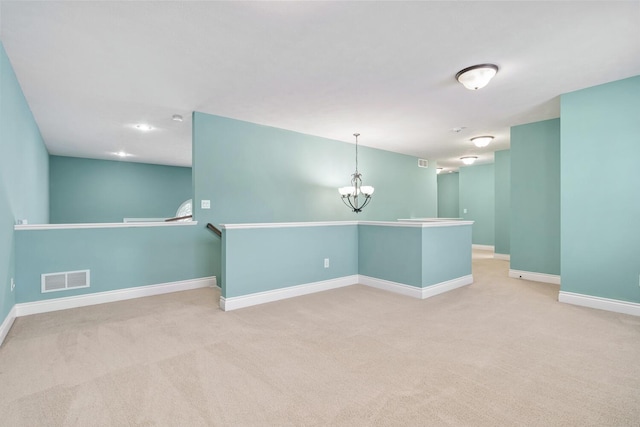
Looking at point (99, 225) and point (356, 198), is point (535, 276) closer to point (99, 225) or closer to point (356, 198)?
point (356, 198)

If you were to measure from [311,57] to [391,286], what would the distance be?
302cm

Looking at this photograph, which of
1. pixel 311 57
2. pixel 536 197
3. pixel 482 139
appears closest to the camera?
pixel 311 57

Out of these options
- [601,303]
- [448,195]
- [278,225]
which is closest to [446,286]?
[601,303]

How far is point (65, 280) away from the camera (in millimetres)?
3498

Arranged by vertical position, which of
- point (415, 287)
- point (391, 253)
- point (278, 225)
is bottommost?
point (415, 287)

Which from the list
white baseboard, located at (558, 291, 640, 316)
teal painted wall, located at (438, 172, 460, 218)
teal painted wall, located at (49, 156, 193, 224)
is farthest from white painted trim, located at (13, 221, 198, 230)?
teal painted wall, located at (438, 172, 460, 218)

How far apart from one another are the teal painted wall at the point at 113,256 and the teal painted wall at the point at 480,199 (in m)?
7.81

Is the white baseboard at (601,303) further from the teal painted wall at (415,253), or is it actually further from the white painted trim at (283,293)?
the white painted trim at (283,293)

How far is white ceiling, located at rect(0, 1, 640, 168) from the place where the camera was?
2225mm

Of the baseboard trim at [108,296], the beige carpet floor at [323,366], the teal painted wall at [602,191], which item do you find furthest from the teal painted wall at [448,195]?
the baseboard trim at [108,296]

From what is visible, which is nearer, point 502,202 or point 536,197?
point 536,197

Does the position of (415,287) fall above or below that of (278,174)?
below

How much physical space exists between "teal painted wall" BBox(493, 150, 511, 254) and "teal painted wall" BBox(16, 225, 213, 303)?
678 centimetres

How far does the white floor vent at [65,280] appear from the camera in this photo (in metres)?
3.39
